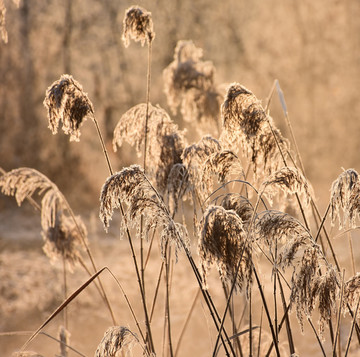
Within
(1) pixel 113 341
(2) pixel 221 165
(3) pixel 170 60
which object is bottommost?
(1) pixel 113 341

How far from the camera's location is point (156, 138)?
6.05ft

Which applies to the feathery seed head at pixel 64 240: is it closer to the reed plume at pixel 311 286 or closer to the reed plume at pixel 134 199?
the reed plume at pixel 134 199

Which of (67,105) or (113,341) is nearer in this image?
(113,341)

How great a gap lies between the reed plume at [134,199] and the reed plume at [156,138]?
14.3 inches

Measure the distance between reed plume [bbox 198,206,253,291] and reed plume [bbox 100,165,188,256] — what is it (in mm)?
94

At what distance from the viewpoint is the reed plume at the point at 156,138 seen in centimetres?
180

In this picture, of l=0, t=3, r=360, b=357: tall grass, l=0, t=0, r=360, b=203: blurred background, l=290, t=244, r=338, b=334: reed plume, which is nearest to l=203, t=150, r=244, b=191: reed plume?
l=0, t=3, r=360, b=357: tall grass

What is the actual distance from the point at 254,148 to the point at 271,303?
2.79 metres

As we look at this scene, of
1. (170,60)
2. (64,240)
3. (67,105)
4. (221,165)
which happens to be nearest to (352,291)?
(221,165)

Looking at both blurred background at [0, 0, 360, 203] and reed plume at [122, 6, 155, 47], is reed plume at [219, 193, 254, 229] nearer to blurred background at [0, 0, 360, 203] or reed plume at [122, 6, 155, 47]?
reed plume at [122, 6, 155, 47]

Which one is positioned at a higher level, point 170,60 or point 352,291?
point 170,60

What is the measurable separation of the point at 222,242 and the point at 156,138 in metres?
0.62

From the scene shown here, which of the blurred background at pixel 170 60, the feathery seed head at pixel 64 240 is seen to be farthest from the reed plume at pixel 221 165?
the blurred background at pixel 170 60

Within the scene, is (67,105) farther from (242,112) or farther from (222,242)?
(222,242)
